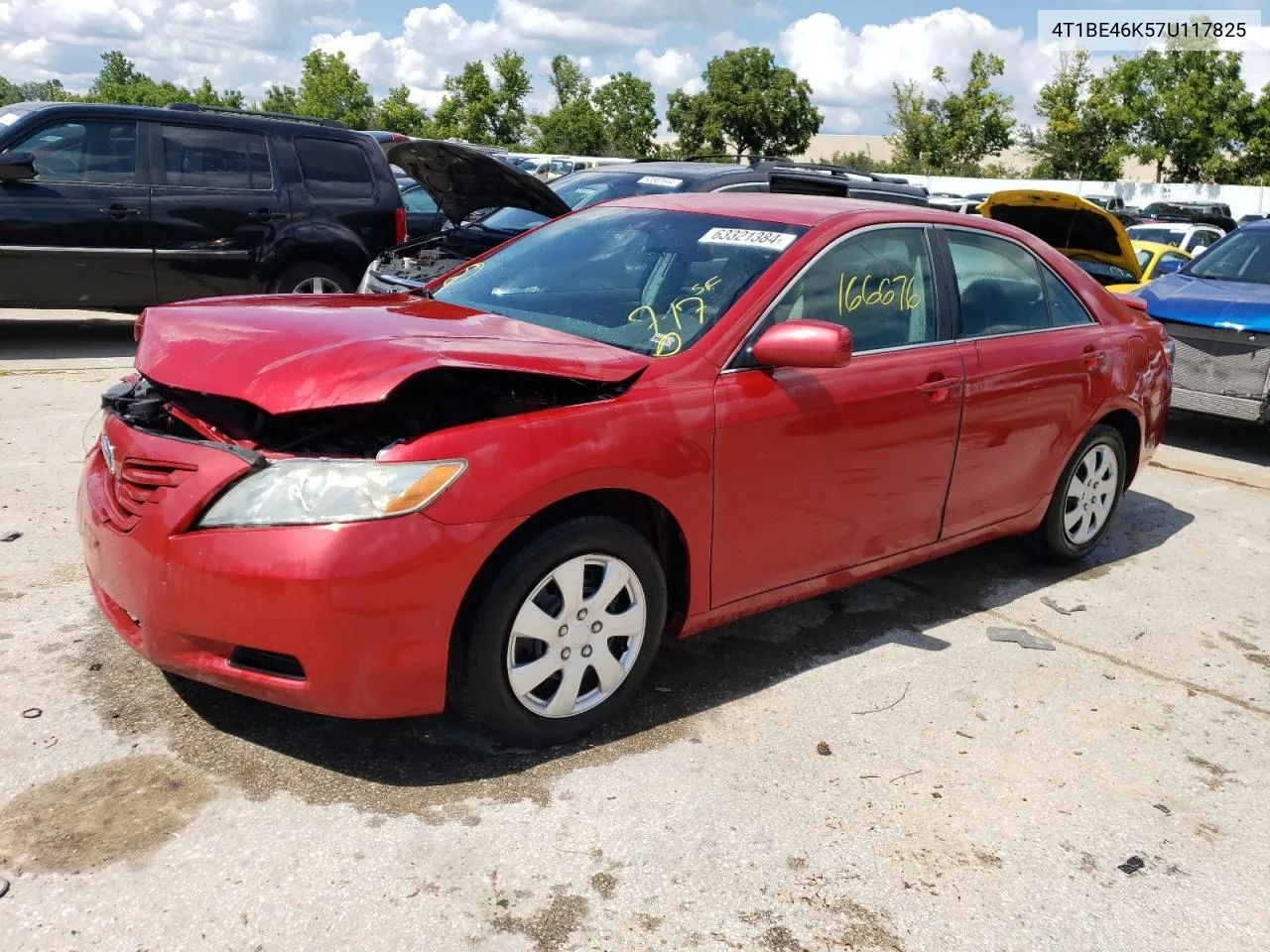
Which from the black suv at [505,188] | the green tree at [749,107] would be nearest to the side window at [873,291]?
the black suv at [505,188]

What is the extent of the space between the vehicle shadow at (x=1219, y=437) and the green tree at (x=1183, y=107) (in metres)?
40.1

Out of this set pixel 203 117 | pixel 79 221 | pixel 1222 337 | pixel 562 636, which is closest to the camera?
pixel 562 636

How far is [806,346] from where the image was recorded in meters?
3.48

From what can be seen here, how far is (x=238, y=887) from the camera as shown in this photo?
2.61 meters

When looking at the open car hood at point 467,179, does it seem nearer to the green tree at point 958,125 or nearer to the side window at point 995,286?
the side window at point 995,286

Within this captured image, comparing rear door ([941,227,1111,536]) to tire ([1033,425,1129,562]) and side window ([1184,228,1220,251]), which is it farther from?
side window ([1184,228,1220,251])

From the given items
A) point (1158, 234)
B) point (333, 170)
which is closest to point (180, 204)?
point (333, 170)

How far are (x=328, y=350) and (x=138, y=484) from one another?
2.11 ft

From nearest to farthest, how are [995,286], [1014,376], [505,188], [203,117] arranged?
[1014,376]
[995,286]
[505,188]
[203,117]

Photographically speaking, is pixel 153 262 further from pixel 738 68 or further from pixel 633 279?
pixel 738 68

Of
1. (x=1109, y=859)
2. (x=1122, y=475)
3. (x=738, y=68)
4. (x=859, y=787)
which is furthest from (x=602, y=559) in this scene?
(x=738, y=68)

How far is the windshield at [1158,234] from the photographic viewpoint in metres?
18.7

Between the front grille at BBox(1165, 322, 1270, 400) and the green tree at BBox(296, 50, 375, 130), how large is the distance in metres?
66.3

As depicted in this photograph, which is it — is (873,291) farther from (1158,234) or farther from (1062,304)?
(1158,234)
